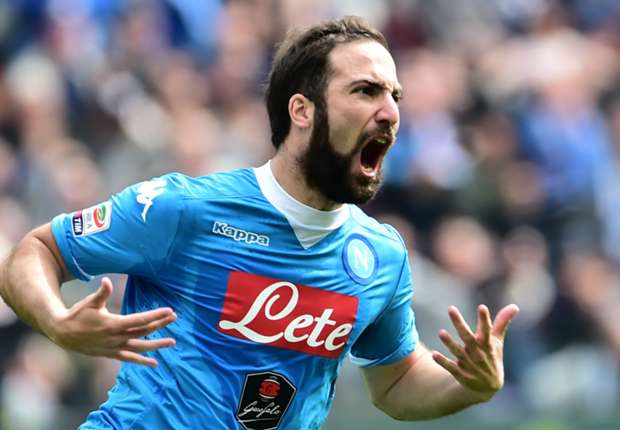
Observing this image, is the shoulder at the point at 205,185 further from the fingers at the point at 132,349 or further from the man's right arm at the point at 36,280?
the fingers at the point at 132,349

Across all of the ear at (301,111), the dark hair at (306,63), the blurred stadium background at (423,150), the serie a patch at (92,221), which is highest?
the dark hair at (306,63)

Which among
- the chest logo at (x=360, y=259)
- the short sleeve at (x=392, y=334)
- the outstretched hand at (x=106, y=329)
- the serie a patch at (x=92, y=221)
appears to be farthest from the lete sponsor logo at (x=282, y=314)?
the outstretched hand at (x=106, y=329)

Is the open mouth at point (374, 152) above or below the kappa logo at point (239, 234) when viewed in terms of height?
above

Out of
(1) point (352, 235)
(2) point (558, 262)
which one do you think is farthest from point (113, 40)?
(1) point (352, 235)

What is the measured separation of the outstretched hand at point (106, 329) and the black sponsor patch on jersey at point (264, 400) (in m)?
0.75

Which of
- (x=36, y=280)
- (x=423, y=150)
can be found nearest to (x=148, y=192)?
(x=36, y=280)

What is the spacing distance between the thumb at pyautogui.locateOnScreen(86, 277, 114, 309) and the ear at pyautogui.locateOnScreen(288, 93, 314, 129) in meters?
1.38

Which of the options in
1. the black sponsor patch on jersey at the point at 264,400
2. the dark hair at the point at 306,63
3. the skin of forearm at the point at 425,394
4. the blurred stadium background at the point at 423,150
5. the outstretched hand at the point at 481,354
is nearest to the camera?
the outstretched hand at the point at 481,354

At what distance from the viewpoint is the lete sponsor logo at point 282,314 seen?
5.83 metres

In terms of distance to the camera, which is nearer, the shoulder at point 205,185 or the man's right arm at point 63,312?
the man's right arm at point 63,312

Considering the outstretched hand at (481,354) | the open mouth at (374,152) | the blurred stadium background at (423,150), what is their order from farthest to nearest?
the blurred stadium background at (423,150)
the open mouth at (374,152)
the outstretched hand at (481,354)

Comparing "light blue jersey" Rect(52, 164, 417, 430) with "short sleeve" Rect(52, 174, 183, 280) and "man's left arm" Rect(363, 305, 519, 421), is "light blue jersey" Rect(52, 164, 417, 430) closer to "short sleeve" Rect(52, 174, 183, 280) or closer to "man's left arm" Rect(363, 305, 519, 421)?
"short sleeve" Rect(52, 174, 183, 280)

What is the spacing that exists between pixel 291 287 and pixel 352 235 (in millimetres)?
403

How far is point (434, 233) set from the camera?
37.8ft
